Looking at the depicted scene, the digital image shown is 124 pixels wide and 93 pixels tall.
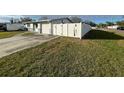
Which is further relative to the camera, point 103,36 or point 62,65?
point 103,36

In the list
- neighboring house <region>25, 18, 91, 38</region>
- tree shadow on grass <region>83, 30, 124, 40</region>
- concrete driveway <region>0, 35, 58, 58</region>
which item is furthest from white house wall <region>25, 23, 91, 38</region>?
concrete driveway <region>0, 35, 58, 58</region>

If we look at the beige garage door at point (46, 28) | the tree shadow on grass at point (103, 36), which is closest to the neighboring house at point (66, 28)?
the beige garage door at point (46, 28)

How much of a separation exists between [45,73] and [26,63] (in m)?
1.37

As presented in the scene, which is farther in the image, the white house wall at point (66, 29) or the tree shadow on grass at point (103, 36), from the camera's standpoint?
the tree shadow on grass at point (103, 36)

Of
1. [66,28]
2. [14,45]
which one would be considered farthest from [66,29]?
[14,45]

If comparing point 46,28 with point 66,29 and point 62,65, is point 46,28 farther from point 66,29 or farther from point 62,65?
point 62,65

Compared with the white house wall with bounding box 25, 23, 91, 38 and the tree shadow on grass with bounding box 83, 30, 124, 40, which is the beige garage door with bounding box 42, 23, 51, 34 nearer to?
the white house wall with bounding box 25, 23, 91, 38

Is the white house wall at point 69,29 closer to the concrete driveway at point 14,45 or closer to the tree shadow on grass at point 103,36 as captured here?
the tree shadow on grass at point 103,36

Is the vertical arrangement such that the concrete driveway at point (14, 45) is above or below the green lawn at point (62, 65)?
above

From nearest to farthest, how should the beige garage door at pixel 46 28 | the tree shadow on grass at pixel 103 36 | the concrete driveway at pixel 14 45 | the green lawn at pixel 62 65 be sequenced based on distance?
the green lawn at pixel 62 65, the concrete driveway at pixel 14 45, the tree shadow on grass at pixel 103 36, the beige garage door at pixel 46 28
